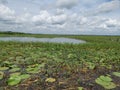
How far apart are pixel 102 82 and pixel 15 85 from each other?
1.54 meters

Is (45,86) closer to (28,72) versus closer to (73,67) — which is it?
(28,72)

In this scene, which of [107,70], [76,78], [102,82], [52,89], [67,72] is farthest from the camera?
[107,70]

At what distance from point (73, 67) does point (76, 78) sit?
28.6 inches

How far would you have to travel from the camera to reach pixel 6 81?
3275 mm

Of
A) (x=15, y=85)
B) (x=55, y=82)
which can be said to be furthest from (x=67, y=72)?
(x=15, y=85)

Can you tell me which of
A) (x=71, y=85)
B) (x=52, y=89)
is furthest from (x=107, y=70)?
(x=52, y=89)

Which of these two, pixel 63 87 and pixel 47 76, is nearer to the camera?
pixel 63 87

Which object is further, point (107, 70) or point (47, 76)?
point (107, 70)

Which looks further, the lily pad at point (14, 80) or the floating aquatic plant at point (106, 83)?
the lily pad at point (14, 80)

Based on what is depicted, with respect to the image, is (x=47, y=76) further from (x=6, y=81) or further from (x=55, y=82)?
(x=6, y=81)

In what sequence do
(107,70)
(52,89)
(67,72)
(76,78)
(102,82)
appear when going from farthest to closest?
(107,70)
(67,72)
(76,78)
(102,82)
(52,89)

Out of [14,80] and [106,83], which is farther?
[14,80]

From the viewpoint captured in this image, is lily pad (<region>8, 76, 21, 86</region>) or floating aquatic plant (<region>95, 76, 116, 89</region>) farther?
lily pad (<region>8, 76, 21, 86</region>)

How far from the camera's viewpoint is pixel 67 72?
374 cm
